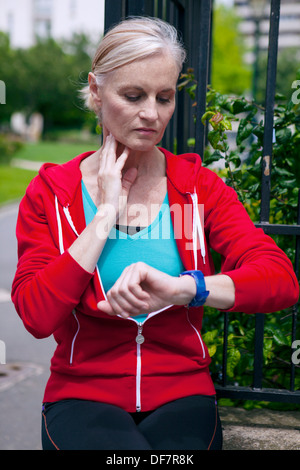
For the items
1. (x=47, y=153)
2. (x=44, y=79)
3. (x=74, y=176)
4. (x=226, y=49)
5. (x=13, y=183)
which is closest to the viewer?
(x=74, y=176)

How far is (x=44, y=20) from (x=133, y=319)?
262 ft

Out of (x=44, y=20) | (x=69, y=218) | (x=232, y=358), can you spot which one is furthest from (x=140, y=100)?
(x=44, y=20)

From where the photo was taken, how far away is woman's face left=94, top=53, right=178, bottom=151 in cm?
187

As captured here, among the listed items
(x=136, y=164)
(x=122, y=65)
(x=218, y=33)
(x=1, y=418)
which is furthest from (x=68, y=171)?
(x=218, y=33)

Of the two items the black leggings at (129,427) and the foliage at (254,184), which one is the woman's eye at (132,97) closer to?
the foliage at (254,184)

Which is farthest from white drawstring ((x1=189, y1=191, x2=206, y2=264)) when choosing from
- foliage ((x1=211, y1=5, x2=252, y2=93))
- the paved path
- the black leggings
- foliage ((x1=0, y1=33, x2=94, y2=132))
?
→ foliage ((x1=0, y1=33, x2=94, y2=132))

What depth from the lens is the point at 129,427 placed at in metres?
1.79

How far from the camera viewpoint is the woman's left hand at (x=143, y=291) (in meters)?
1.65

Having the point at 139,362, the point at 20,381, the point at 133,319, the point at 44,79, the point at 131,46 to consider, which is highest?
the point at 44,79

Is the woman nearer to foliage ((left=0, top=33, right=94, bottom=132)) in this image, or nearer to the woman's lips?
the woman's lips

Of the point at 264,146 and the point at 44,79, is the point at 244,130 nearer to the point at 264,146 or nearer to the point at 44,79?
the point at 264,146

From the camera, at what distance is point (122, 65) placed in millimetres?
1865

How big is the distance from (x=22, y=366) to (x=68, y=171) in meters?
2.97
